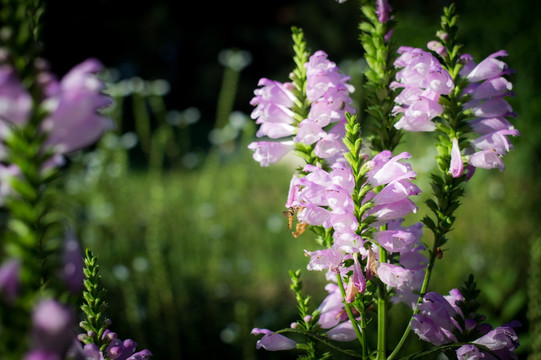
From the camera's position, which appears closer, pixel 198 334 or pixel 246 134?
pixel 198 334

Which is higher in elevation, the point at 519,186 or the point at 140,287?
the point at 519,186

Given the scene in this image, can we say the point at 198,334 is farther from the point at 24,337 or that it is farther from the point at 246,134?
the point at 24,337

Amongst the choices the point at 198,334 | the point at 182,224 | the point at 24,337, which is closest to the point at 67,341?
the point at 24,337

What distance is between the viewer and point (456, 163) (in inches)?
38.5

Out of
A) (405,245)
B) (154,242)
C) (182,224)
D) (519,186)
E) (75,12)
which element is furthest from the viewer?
(75,12)

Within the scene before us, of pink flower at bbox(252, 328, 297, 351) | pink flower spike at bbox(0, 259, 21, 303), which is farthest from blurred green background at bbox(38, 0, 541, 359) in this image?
pink flower at bbox(252, 328, 297, 351)

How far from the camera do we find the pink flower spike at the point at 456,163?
3.20 ft

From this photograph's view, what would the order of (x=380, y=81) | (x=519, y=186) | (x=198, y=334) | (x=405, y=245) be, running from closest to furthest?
(x=405, y=245) < (x=380, y=81) < (x=198, y=334) < (x=519, y=186)

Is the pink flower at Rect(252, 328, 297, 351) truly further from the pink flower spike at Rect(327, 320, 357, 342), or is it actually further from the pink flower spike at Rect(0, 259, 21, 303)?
the pink flower spike at Rect(0, 259, 21, 303)

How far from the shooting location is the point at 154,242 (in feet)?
9.09

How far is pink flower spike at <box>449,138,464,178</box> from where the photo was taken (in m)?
0.98

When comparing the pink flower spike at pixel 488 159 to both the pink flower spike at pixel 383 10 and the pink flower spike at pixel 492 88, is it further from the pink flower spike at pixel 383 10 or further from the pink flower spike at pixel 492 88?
the pink flower spike at pixel 383 10

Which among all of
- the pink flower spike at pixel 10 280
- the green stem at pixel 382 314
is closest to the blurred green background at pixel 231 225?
the pink flower spike at pixel 10 280

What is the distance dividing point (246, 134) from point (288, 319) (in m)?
1.59
